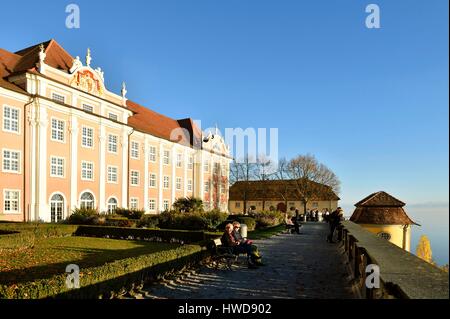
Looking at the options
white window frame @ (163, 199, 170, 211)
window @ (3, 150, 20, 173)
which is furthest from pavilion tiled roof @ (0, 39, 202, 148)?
white window frame @ (163, 199, 170, 211)

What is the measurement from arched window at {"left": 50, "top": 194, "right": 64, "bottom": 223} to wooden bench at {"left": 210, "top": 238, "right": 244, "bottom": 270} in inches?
798

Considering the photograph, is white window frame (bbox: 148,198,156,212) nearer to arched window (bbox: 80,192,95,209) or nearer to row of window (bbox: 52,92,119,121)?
arched window (bbox: 80,192,95,209)

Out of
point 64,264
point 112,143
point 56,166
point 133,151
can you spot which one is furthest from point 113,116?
point 64,264

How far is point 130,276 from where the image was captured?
7680 millimetres

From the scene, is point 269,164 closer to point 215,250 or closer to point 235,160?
point 235,160

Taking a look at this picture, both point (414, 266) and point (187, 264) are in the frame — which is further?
point (187, 264)

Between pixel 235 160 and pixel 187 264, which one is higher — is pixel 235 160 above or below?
above

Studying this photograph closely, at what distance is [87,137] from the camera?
102 feet

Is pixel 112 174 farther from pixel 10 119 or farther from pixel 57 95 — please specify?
pixel 10 119

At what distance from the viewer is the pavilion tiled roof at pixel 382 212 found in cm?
3347

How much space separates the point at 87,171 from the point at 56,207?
4.52m

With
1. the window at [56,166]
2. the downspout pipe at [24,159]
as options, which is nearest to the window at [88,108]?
the downspout pipe at [24,159]

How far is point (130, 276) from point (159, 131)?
3750cm
